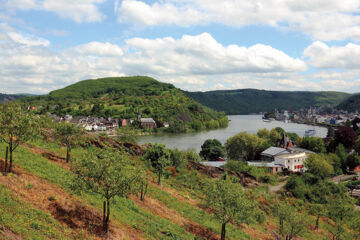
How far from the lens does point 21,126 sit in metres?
17.4

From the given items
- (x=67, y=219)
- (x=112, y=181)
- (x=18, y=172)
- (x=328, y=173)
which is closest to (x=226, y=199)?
(x=112, y=181)

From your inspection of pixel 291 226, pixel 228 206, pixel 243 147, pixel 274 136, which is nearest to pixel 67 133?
pixel 228 206

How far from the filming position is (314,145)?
86562 millimetres

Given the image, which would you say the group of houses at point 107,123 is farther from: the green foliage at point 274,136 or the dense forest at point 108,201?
the dense forest at point 108,201

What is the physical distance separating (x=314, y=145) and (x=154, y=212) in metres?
79.6

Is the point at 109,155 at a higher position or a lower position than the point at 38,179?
higher

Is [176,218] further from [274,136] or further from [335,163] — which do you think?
[274,136]

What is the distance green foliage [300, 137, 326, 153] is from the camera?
85.1 metres

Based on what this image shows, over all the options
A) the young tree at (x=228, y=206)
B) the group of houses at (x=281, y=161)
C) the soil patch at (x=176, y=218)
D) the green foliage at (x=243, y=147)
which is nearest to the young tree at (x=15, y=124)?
the soil patch at (x=176, y=218)

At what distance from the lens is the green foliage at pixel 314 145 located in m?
85.1

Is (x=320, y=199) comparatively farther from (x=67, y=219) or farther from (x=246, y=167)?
(x=67, y=219)

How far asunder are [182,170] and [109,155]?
31631mm

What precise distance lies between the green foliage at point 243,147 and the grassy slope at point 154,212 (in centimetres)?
4863

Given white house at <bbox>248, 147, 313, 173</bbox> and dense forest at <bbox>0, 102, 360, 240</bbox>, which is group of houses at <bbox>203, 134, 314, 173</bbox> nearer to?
white house at <bbox>248, 147, 313, 173</bbox>
